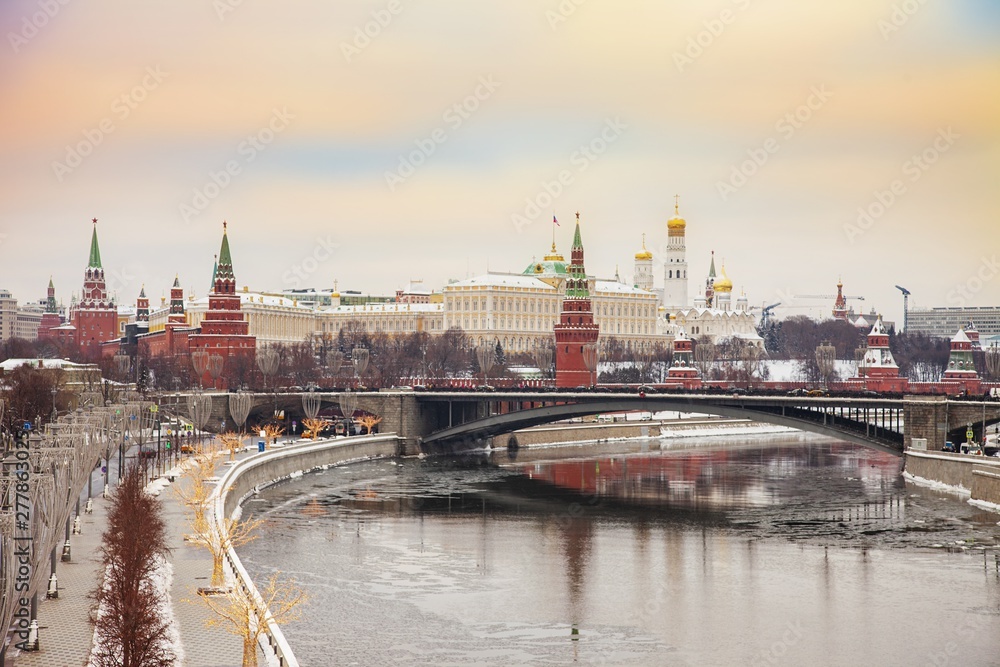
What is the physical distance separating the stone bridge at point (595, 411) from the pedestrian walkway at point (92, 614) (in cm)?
2623

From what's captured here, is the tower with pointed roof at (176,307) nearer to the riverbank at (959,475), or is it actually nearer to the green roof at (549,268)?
the green roof at (549,268)

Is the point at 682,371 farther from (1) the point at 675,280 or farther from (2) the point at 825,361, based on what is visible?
(1) the point at 675,280

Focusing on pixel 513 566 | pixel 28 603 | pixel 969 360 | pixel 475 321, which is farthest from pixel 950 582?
pixel 475 321

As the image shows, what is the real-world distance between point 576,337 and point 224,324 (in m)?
22.5

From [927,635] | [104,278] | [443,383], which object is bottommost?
[927,635]

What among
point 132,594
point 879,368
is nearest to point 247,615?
point 132,594

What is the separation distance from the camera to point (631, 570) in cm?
2980

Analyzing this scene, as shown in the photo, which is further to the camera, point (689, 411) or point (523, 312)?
point (523, 312)

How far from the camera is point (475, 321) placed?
125 m

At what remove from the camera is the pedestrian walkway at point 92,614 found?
18891mm

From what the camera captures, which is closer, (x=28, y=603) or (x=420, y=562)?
(x=28, y=603)

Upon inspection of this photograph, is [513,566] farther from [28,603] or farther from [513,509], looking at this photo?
[28,603]

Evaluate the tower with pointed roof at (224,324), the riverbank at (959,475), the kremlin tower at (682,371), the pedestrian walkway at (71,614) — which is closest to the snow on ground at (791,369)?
the kremlin tower at (682,371)

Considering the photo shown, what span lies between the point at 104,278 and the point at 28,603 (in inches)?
4620
